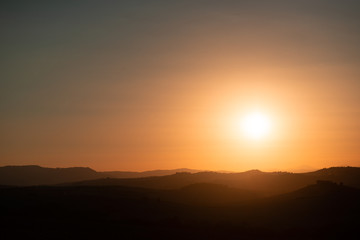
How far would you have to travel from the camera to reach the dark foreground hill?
29203 millimetres

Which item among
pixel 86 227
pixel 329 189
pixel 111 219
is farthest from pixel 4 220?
pixel 329 189

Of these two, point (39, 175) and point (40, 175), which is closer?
point (40, 175)

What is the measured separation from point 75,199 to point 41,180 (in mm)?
136069

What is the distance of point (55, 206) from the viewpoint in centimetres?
4119

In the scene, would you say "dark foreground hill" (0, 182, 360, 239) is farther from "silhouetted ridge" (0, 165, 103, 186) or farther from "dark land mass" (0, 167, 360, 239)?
"silhouetted ridge" (0, 165, 103, 186)

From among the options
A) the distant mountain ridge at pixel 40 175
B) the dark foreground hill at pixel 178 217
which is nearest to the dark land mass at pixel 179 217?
the dark foreground hill at pixel 178 217

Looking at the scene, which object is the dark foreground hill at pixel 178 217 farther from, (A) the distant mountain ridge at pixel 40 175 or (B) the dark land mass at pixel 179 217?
(A) the distant mountain ridge at pixel 40 175

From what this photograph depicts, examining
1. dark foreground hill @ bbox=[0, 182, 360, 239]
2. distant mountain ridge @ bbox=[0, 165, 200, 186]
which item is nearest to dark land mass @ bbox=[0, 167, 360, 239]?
dark foreground hill @ bbox=[0, 182, 360, 239]

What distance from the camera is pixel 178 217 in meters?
38.7

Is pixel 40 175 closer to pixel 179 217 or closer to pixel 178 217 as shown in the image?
pixel 179 217

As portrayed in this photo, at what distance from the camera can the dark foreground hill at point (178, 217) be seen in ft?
95.8

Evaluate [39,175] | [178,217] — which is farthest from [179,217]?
[39,175]

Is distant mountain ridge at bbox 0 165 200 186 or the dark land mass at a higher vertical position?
distant mountain ridge at bbox 0 165 200 186

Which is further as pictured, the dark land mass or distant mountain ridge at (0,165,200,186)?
distant mountain ridge at (0,165,200,186)
